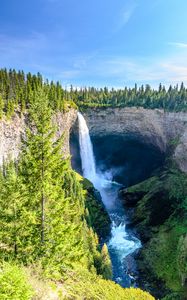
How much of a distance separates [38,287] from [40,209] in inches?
302

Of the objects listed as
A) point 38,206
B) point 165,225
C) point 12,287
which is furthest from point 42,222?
point 165,225

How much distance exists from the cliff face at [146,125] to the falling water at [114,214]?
5304 mm

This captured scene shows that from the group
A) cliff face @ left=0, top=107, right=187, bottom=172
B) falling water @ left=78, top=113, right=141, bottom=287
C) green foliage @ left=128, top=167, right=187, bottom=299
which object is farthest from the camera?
cliff face @ left=0, top=107, right=187, bottom=172

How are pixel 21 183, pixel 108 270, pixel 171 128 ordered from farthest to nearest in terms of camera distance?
1. pixel 171 128
2. pixel 108 270
3. pixel 21 183

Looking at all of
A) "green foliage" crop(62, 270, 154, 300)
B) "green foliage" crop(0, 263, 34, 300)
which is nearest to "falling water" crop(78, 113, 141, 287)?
"green foliage" crop(62, 270, 154, 300)

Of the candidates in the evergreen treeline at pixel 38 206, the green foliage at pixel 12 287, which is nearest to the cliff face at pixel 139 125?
the evergreen treeline at pixel 38 206

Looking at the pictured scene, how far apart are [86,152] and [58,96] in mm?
18398

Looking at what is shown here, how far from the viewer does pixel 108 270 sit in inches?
1529

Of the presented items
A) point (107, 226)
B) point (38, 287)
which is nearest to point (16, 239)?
point (38, 287)

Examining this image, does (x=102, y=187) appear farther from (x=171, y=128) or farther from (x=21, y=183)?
(x=21, y=183)

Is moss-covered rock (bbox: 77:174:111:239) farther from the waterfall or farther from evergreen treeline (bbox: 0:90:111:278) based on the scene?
evergreen treeline (bbox: 0:90:111:278)

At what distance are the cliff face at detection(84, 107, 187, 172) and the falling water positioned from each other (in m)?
5.30

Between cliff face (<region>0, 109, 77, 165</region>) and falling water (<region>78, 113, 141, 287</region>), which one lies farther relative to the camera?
cliff face (<region>0, 109, 77, 165</region>)

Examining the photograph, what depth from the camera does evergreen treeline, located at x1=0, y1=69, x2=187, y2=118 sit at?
5857 centimetres
